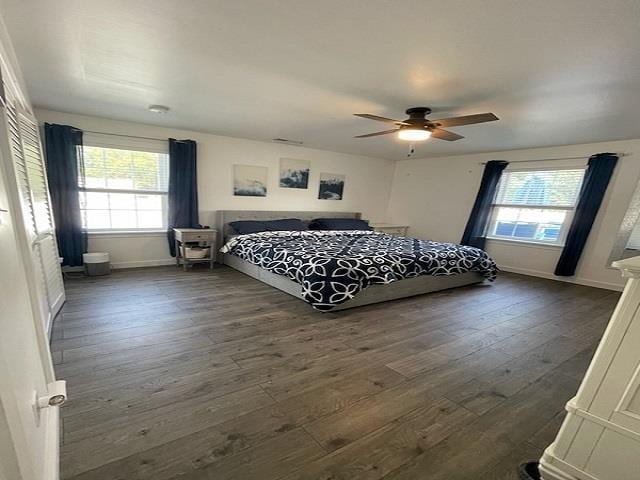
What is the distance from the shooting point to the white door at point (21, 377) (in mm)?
731

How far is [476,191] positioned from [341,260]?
390 centimetres

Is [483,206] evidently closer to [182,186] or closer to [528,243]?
[528,243]

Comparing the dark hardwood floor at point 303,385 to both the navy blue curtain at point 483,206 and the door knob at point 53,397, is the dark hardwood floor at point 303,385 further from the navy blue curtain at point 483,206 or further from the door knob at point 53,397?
the navy blue curtain at point 483,206

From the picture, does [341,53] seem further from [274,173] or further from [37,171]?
[274,173]

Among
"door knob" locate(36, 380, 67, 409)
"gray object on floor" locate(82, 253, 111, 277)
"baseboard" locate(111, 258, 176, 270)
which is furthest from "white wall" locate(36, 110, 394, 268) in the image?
"door knob" locate(36, 380, 67, 409)

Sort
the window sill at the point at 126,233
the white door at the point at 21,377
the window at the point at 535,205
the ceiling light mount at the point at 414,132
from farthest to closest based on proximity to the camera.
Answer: the window at the point at 535,205 < the window sill at the point at 126,233 < the ceiling light mount at the point at 414,132 < the white door at the point at 21,377

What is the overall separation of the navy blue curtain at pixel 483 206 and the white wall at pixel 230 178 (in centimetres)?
221

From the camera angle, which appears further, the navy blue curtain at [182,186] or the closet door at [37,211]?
the navy blue curtain at [182,186]

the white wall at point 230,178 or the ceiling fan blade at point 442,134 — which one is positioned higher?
the ceiling fan blade at point 442,134

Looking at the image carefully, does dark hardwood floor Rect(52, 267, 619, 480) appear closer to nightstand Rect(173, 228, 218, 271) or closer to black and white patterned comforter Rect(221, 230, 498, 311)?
black and white patterned comforter Rect(221, 230, 498, 311)

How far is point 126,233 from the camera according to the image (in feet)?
14.1

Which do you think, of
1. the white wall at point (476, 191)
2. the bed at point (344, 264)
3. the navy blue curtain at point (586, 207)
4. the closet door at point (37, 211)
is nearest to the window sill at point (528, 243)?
the white wall at point (476, 191)

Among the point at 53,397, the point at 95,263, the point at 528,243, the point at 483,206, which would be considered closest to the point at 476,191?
the point at 483,206

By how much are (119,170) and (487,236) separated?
631 centimetres
